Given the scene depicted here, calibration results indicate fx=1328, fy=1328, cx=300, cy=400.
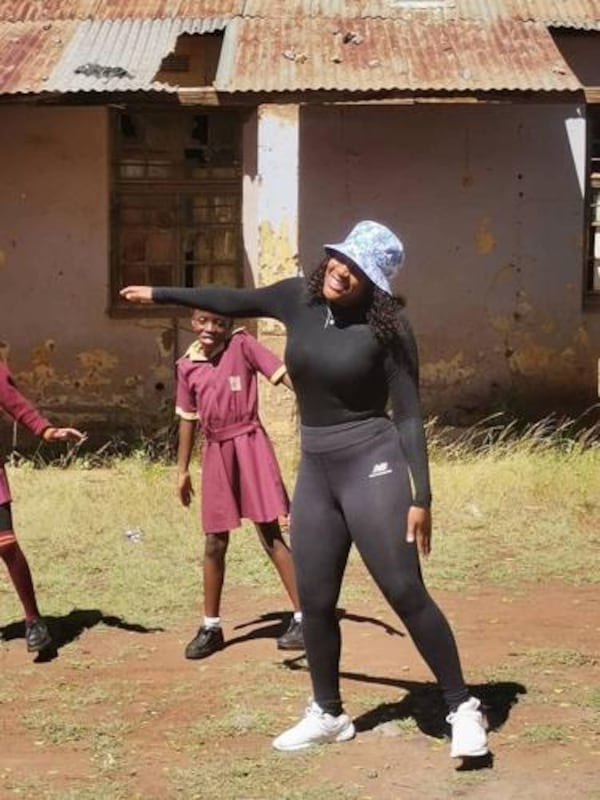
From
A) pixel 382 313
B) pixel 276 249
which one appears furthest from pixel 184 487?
pixel 276 249

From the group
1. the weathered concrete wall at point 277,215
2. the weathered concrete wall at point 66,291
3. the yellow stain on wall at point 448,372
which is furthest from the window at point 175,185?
the yellow stain on wall at point 448,372

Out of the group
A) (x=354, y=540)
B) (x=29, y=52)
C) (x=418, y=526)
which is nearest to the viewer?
(x=418, y=526)

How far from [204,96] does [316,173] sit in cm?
187

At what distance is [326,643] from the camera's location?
15.5 ft

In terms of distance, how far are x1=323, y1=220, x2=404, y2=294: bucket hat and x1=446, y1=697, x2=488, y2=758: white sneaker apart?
146 cm

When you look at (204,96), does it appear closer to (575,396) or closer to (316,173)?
(316,173)

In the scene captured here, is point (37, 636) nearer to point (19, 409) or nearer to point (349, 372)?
point (19, 409)

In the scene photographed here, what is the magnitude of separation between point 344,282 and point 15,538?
2.29 meters

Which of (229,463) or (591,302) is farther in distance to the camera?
(591,302)

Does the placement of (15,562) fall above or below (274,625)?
above

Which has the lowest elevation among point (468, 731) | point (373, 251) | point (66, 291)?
point (468, 731)

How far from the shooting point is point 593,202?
11758 mm

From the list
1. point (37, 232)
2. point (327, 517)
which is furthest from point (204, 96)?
point (327, 517)

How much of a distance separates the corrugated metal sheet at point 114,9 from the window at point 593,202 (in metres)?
3.25
